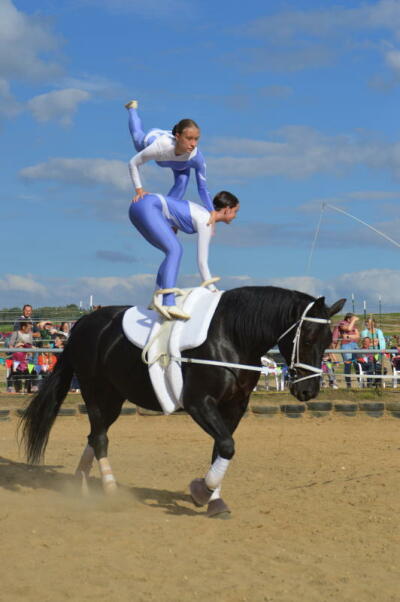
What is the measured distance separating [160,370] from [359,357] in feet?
31.2

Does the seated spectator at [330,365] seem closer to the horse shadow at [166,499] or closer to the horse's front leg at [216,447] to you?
the horse shadow at [166,499]

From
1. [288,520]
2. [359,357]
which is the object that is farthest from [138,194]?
[359,357]

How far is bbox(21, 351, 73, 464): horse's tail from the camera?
752cm

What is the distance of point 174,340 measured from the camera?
6250 millimetres

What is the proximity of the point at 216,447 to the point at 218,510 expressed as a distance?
494 millimetres

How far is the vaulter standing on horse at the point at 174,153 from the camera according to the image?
6.45 meters

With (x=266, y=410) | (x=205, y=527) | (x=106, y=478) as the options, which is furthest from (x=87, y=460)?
(x=266, y=410)

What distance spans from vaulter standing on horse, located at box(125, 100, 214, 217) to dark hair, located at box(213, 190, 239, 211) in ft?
0.20

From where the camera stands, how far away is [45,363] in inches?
560

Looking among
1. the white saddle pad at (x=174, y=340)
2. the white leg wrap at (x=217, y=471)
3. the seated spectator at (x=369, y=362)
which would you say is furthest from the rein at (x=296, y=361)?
the seated spectator at (x=369, y=362)

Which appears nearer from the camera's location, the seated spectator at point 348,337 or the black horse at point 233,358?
the black horse at point 233,358

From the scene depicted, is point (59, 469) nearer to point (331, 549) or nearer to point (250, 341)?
point (250, 341)

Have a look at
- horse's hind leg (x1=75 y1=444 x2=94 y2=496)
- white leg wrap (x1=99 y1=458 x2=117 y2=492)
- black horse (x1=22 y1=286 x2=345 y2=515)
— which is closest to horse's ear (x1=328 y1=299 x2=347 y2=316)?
black horse (x1=22 y1=286 x2=345 y2=515)

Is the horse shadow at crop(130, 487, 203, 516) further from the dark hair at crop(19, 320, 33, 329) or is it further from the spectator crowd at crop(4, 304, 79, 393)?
the dark hair at crop(19, 320, 33, 329)
